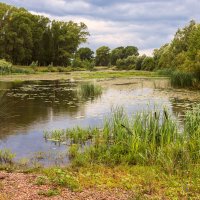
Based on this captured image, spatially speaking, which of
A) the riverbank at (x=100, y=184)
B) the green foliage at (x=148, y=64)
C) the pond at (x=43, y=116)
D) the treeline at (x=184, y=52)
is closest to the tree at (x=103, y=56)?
the treeline at (x=184, y=52)

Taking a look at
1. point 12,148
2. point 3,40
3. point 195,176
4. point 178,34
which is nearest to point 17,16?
point 3,40

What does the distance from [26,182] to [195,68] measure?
2715 centimetres

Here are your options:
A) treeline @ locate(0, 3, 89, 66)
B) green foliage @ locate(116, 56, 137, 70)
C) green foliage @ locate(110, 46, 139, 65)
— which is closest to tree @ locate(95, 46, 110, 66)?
green foliage @ locate(110, 46, 139, 65)

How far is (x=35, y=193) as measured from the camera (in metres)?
6.48

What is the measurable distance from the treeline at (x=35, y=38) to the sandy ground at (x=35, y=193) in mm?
66681

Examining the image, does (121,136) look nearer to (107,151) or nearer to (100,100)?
(107,151)

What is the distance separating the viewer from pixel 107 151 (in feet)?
30.7

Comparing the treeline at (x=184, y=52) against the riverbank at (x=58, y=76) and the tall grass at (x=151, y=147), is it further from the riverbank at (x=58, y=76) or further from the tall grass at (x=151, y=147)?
the tall grass at (x=151, y=147)

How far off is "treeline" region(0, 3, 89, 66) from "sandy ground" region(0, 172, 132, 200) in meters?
66.7

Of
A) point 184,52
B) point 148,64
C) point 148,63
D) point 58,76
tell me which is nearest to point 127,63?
point 148,63

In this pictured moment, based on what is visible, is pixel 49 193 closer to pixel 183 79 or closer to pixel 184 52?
pixel 183 79

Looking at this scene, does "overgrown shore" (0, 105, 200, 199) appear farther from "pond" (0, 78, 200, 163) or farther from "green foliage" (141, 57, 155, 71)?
"green foliage" (141, 57, 155, 71)

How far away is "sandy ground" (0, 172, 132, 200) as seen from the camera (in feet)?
20.7

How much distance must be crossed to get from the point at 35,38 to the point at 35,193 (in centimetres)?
7693
